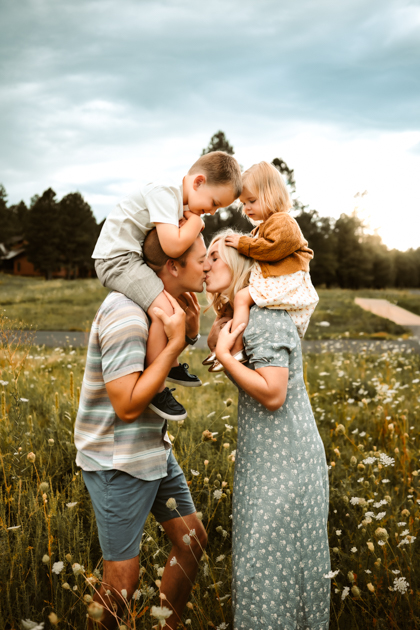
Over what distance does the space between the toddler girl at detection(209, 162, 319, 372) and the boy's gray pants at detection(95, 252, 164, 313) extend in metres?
0.45

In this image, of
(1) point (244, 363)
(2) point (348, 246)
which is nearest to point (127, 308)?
(1) point (244, 363)

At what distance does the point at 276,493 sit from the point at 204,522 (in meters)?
1.32

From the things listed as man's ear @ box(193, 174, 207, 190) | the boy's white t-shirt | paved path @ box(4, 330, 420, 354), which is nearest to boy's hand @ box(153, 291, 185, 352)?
the boy's white t-shirt

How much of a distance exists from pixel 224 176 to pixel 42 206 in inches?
2099

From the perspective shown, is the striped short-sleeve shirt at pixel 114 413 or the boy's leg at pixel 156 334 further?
the boy's leg at pixel 156 334

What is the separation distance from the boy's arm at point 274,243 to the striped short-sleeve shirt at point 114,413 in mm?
677

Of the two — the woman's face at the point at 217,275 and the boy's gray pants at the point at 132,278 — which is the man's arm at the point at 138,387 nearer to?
the boy's gray pants at the point at 132,278

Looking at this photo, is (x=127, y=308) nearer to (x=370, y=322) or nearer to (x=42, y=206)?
(x=370, y=322)

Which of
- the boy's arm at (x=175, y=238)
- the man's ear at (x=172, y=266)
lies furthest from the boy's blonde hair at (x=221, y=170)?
the man's ear at (x=172, y=266)

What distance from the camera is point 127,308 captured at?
79.1 inches

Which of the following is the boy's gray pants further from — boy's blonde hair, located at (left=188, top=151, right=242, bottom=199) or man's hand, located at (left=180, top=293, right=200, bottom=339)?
boy's blonde hair, located at (left=188, top=151, right=242, bottom=199)

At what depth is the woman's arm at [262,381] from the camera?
2.04 meters

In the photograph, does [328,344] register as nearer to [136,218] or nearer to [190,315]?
[190,315]

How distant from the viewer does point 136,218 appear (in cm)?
238
